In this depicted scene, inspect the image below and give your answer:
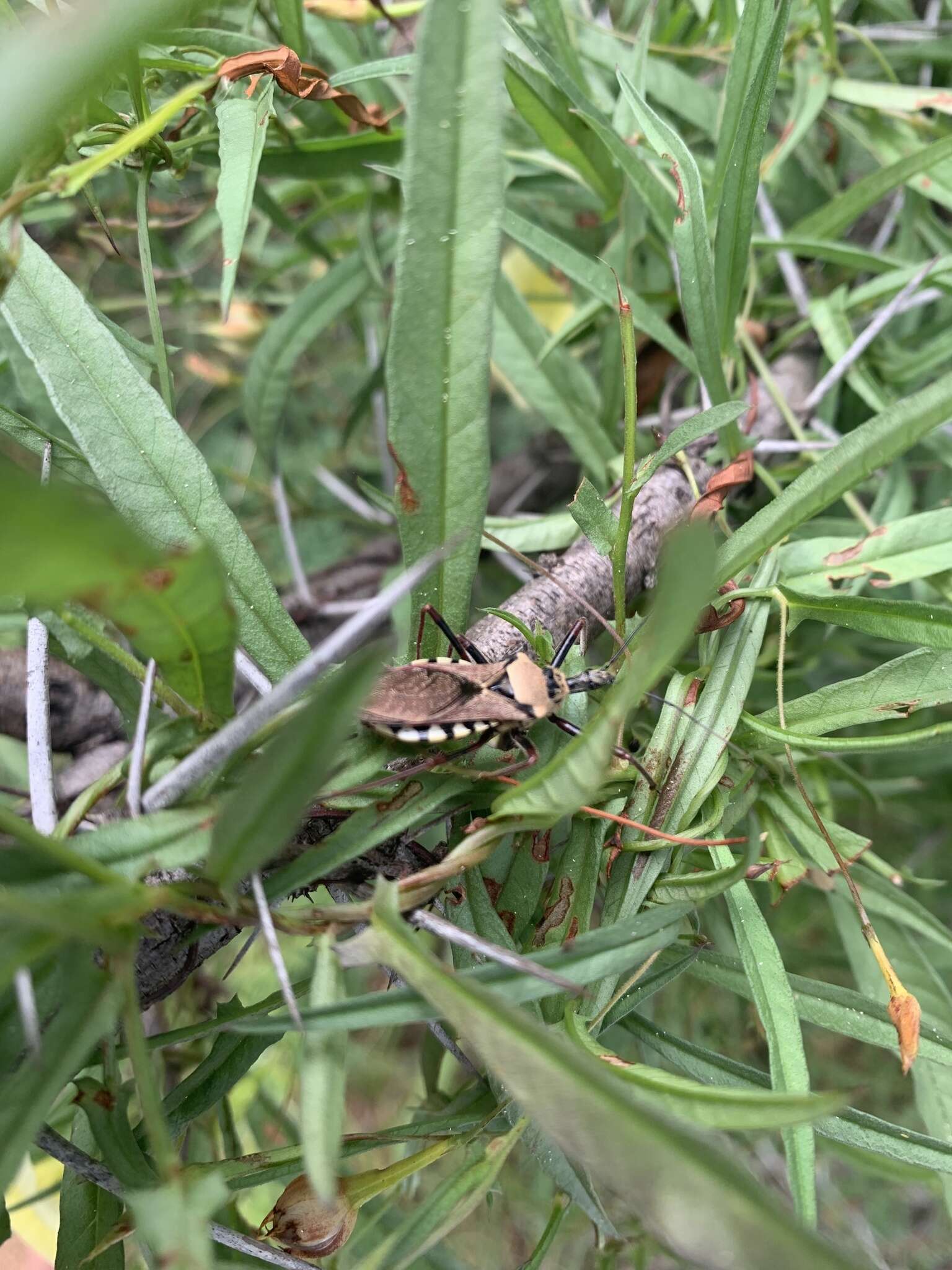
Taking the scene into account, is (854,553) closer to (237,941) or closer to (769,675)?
(769,675)

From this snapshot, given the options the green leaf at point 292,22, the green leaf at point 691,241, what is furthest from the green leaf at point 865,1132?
the green leaf at point 292,22

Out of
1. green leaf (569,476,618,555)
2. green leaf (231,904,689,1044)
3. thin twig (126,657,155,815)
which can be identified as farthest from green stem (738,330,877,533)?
thin twig (126,657,155,815)

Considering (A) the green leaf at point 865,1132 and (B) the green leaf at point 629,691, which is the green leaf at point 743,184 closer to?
(B) the green leaf at point 629,691

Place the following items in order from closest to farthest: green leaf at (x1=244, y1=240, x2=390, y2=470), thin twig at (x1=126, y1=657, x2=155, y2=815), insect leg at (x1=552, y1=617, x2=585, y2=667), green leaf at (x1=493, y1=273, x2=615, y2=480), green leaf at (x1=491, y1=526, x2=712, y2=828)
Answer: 1. green leaf at (x1=491, y1=526, x2=712, y2=828)
2. thin twig at (x1=126, y1=657, x2=155, y2=815)
3. insect leg at (x1=552, y1=617, x2=585, y2=667)
4. green leaf at (x1=493, y1=273, x2=615, y2=480)
5. green leaf at (x1=244, y1=240, x2=390, y2=470)

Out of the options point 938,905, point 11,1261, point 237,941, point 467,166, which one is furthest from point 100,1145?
point 938,905

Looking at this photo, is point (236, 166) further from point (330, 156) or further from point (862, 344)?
point (862, 344)

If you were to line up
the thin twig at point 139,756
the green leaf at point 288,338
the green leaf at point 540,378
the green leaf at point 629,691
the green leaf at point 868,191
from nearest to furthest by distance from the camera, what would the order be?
the green leaf at point 629,691, the thin twig at point 139,756, the green leaf at point 868,191, the green leaf at point 540,378, the green leaf at point 288,338

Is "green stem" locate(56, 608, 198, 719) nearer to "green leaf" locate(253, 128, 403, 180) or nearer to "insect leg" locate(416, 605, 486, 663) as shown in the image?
"insect leg" locate(416, 605, 486, 663)
